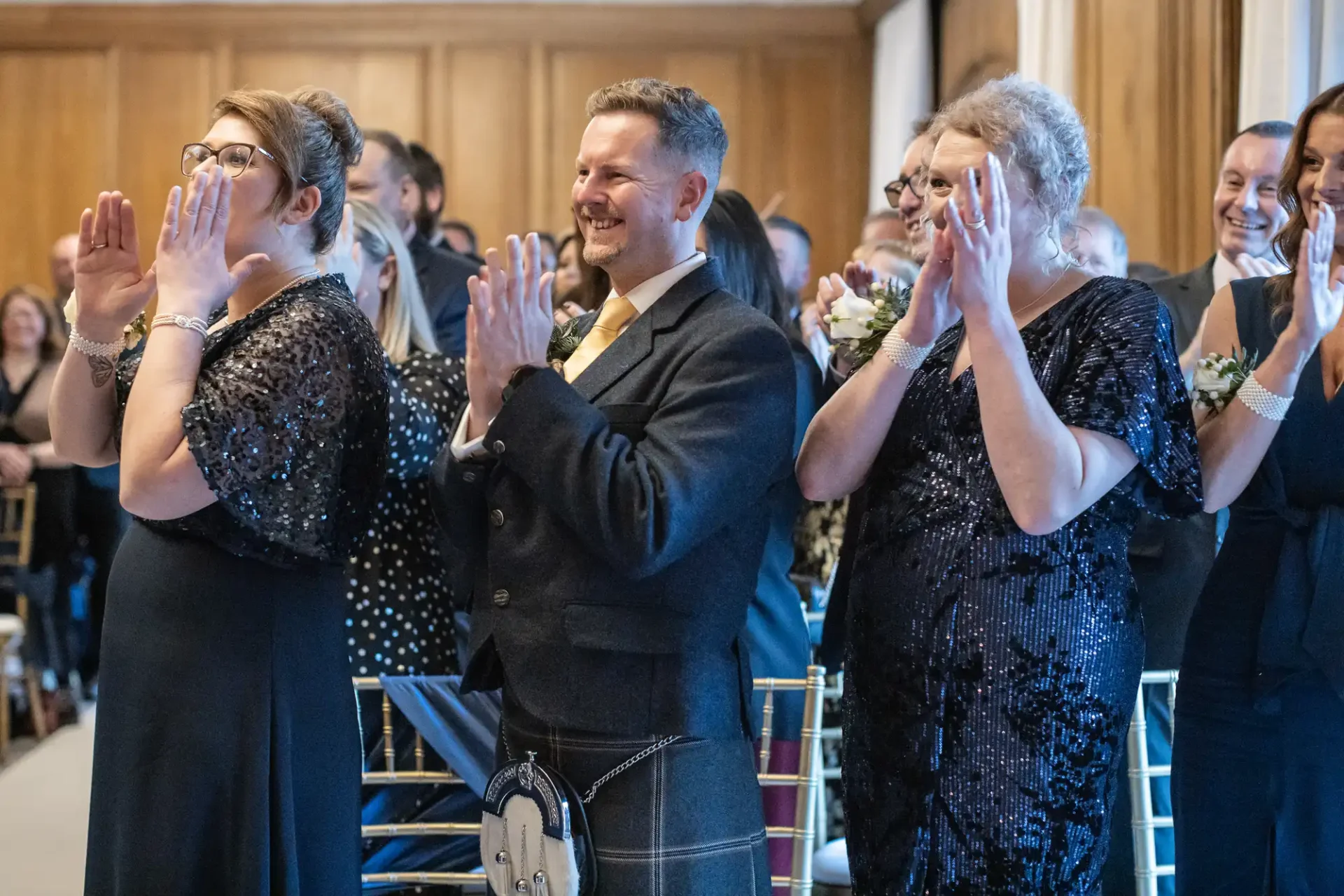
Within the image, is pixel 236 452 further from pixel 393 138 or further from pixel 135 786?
pixel 393 138

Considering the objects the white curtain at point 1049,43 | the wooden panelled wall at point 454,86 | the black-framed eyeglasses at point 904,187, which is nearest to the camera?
the black-framed eyeglasses at point 904,187

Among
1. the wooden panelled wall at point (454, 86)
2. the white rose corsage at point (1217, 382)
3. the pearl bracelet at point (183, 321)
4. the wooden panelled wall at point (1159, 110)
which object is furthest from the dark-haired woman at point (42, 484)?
the white rose corsage at point (1217, 382)

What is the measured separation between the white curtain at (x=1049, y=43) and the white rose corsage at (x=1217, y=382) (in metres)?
3.70

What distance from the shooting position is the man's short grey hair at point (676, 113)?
6.73 ft

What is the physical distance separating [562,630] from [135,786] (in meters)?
0.64

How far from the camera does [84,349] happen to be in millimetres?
2219

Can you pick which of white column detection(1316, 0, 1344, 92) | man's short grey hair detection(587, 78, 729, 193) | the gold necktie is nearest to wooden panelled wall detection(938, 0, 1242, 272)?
white column detection(1316, 0, 1344, 92)

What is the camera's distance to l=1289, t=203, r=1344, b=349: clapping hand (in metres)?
2.01

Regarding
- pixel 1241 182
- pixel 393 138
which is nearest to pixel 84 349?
pixel 393 138

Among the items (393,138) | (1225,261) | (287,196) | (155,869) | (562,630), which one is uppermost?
(393,138)

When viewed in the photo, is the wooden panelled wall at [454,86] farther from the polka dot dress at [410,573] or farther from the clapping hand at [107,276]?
the clapping hand at [107,276]

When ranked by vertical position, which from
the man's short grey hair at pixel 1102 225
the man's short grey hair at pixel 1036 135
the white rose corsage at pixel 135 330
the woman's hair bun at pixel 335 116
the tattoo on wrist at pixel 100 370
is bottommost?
the tattoo on wrist at pixel 100 370

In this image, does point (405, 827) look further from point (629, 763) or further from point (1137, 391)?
point (1137, 391)

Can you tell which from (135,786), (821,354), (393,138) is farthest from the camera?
(393,138)
